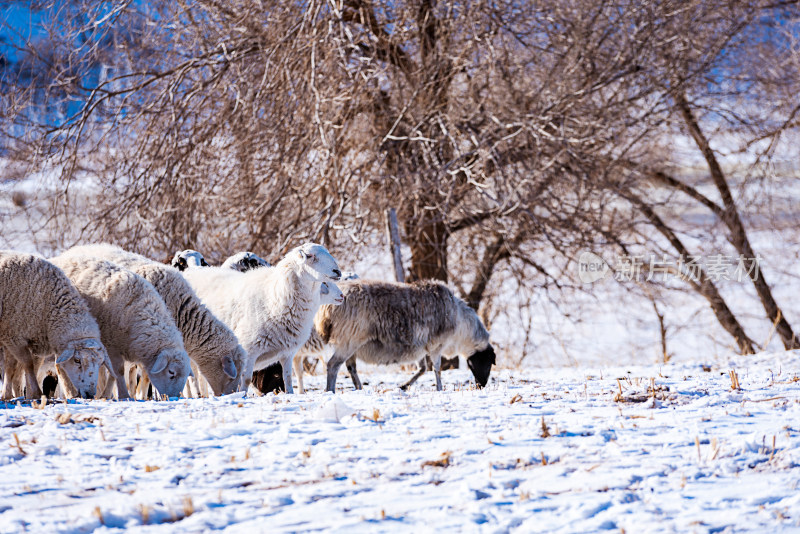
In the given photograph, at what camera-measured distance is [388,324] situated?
9.88 meters

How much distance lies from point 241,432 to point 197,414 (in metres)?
0.72

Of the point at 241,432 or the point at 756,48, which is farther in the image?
the point at 756,48

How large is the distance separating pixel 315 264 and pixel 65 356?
2.67 meters

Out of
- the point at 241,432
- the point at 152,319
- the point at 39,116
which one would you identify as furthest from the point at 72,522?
the point at 39,116

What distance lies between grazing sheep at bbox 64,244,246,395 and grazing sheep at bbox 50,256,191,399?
50cm

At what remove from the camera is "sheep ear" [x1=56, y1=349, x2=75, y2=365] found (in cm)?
660

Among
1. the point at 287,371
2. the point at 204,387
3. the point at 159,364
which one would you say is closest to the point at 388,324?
the point at 287,371

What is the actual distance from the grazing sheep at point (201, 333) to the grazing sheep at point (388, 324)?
154 cm

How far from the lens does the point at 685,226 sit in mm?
16578

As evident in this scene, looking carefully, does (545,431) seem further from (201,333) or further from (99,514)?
(201,333)

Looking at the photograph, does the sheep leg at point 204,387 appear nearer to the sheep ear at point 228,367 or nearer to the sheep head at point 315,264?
the sheep ear at point 228,367

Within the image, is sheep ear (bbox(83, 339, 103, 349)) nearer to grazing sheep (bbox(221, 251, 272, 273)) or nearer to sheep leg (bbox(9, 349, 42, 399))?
sheep leg (bbox(9, 349, 42, 399))

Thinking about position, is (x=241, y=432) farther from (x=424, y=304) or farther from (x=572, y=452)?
(x=424, y=304)

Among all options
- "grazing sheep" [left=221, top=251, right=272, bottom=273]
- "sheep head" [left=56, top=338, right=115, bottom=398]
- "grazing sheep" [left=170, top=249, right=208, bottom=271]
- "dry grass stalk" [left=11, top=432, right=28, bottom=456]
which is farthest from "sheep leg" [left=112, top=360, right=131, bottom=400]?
"grazing sheep" [left=221, top=251, right=272, bottom=273]
